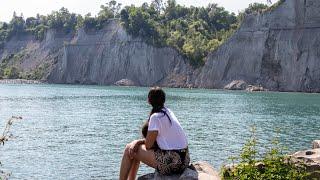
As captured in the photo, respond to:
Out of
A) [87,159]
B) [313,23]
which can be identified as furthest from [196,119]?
[313,23]

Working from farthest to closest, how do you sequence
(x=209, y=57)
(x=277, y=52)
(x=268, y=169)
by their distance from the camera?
(x=209, y=57), (x=277, y=52), (x=268, y=169)

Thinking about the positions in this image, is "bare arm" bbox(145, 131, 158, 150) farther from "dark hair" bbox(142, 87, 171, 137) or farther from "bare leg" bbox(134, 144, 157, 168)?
"dark hair" bbox(142, 87, 171, 137)

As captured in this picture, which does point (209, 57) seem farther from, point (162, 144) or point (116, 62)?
point (162, 144)

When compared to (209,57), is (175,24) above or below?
above

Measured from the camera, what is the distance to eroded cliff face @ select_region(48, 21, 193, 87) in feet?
436

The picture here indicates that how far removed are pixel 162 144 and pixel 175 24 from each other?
466ft

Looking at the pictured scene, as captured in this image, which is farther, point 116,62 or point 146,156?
point 116,62

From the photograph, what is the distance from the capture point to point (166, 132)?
9.93 meters

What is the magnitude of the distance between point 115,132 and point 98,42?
381 ft

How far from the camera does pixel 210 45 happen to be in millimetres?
132625

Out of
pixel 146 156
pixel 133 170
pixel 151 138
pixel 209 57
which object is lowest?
pixel 133 170

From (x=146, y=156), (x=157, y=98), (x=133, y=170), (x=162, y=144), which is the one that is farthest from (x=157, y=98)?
(x=133, y=170)

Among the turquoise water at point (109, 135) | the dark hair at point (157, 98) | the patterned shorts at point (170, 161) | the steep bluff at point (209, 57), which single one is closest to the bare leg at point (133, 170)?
the patterned shorts at point (170, 161)

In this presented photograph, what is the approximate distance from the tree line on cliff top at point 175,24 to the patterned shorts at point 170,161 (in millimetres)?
114866
